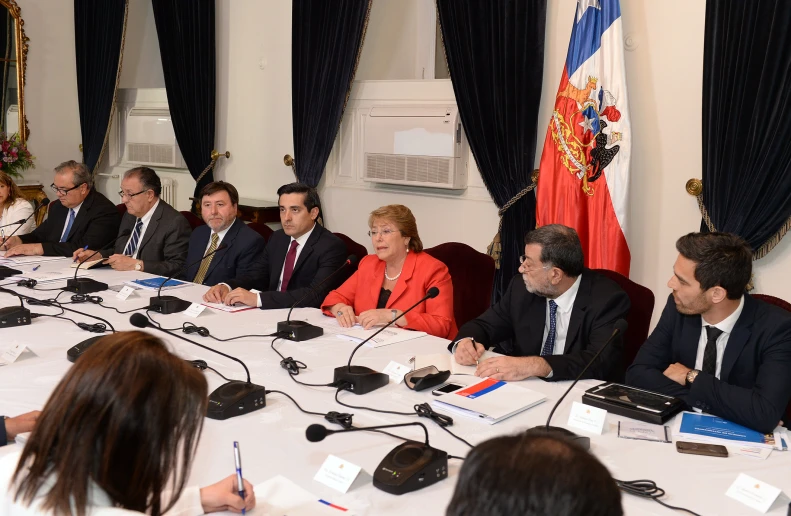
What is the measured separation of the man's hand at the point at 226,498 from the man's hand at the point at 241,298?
1.95 meters

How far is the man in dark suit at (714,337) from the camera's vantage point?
229 centimetres

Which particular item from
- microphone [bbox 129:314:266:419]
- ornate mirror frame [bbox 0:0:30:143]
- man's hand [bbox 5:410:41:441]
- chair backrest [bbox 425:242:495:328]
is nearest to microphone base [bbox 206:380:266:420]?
microphone [bbox 129:314:266:419]

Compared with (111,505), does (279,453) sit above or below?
below

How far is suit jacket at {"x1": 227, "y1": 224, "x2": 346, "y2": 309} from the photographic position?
3.89 m

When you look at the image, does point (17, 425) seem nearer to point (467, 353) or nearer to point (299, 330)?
point (299, 330)

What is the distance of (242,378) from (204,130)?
454 cm

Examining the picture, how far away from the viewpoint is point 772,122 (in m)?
3.71

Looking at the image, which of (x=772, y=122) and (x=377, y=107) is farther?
(x=377, y=107)

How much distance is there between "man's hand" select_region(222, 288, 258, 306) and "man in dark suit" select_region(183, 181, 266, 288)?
0.77 m

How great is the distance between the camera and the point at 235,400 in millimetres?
2139

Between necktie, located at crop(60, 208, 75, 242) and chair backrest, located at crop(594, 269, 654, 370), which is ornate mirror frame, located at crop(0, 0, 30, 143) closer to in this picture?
necktie, located at crop(60, 208, 75, 242)

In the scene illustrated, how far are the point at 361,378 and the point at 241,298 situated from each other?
4.27 feet

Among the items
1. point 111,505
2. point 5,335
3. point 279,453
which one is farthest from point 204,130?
point 111,505

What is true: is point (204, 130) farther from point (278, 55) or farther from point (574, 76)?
point (574, 76)
